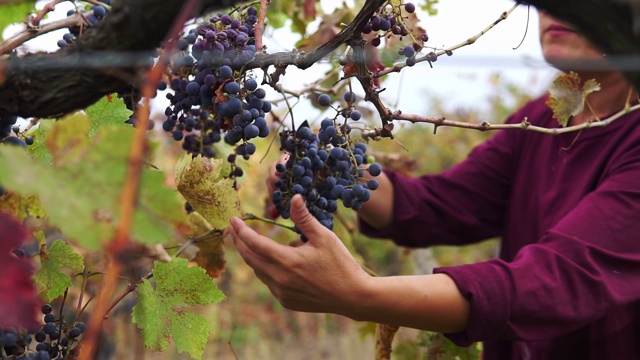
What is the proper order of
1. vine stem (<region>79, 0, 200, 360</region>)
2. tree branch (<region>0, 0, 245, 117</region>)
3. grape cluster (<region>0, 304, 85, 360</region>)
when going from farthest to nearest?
grape cluster (<region>0, 304, 85, 360</region>) < tree branch (<region>0, 0, 245, 117</region>) < vine stem (<region>79, 0, 200, 360</region>)

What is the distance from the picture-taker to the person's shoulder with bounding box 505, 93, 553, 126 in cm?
193

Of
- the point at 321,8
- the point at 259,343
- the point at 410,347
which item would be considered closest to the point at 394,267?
the point at 259,343

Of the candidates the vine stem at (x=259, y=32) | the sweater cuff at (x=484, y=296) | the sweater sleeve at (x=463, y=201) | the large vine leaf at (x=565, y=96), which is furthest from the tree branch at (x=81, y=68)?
the sweater sleeve at (x=463, y=201)

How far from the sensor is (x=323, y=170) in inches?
50.8

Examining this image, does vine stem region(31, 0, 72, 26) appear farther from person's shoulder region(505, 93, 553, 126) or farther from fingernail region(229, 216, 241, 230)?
person's shoulder region(505, 93, 553, 126)

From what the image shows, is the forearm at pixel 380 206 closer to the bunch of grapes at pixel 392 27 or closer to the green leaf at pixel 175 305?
the bunch of grapes at pixel 392 27

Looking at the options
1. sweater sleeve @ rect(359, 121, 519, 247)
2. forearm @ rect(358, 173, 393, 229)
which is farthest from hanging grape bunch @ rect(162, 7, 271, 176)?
sweater sleeve @ rect(359, 121, 519, 247)

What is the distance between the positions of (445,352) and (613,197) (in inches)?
24.7

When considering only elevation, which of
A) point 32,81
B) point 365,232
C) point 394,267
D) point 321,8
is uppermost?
point 321,8

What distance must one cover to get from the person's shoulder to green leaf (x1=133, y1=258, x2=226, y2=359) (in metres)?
1.05

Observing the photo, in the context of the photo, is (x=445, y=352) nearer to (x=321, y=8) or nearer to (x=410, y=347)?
(x=410, y=347)

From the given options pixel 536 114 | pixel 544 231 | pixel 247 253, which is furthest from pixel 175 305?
pixel 536 114

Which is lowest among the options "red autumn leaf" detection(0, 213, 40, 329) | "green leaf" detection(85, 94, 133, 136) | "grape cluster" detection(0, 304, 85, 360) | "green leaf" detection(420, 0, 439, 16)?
"grape cluster" detection(0, 304, 85, 360)

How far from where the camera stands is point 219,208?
1.27 m
